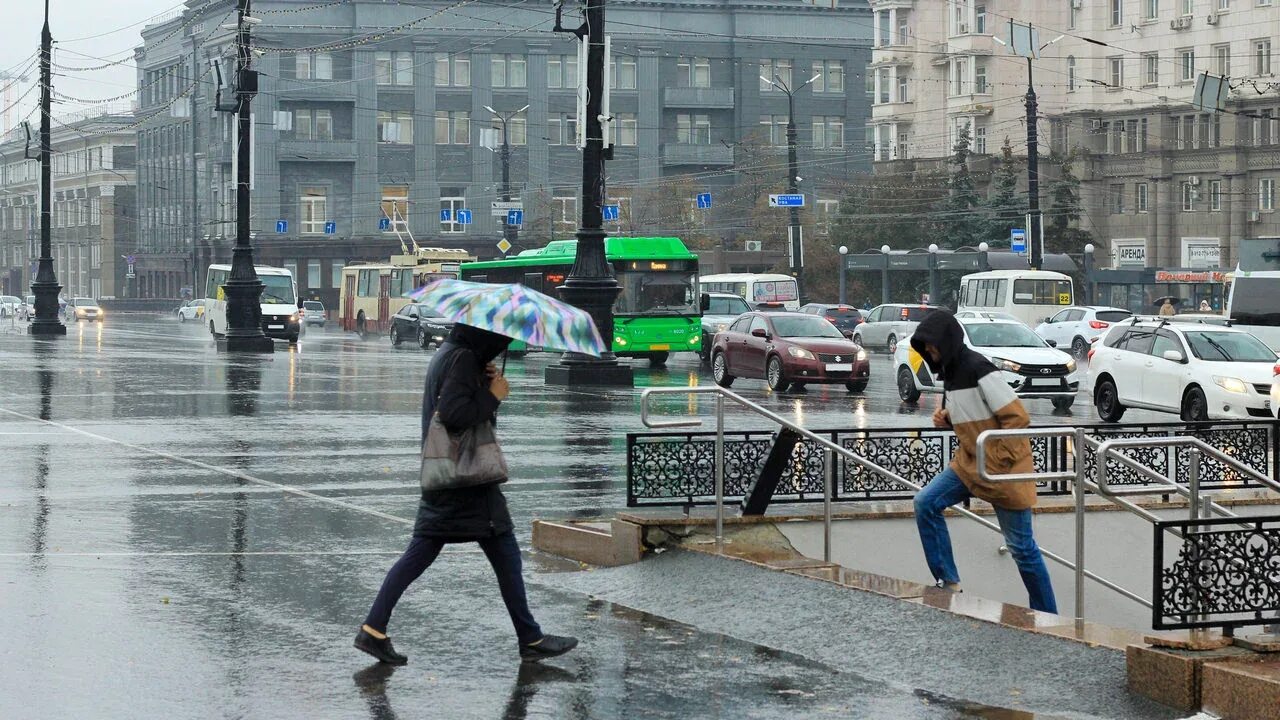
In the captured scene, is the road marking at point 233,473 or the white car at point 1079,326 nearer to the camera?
the road marking at point 233,473

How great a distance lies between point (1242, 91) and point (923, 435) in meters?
68.5

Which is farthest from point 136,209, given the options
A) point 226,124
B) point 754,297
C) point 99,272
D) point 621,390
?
point 621,390

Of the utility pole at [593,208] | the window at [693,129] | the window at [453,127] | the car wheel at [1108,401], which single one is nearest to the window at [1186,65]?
the window at [693,129]

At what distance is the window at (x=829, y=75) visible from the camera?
105 m

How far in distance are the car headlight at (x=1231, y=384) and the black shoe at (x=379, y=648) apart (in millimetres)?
18351

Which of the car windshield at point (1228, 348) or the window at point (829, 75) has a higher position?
the window at point (829, 75)

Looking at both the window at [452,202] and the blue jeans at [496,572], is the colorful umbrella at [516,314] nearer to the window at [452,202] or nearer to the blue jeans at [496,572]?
the blue jeans at [496,572]

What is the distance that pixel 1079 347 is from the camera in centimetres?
5194

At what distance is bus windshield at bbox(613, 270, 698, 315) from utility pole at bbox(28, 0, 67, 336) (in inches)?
899

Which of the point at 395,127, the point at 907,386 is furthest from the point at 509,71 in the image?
the point at 907,386

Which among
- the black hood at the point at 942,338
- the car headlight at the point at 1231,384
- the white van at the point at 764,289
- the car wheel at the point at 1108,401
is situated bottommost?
the car wheel at the point at 1108,401

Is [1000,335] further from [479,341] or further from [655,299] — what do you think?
[479,341]

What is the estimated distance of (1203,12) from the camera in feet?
261

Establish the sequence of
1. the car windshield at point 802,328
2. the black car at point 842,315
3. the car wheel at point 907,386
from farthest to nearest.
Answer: the black car at point 842,315, the car windshield at point 802,328, the car wheel at point 907,386
